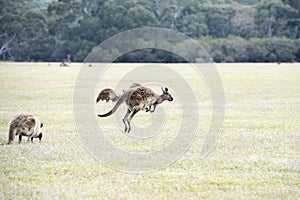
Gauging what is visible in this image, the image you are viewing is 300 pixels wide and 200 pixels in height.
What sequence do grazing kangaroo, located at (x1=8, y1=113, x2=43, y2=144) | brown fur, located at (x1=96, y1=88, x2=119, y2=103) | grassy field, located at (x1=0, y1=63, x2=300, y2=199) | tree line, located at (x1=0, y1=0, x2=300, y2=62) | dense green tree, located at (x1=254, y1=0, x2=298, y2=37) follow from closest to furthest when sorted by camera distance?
grassy field, located at (x1=0, y1=63, x2=300, y2=199) → grazing kangaroo, located at (x1=8, y1=113, x2=43, y2=144) → brown fur, located at (x1=96, y1=88, x2=119, y2=103) → tree line, located at (x1=0, y1=0, x2=300, y2=62) → dense green tree, located at (x1=254, y1=0, x2=298, y2=37)

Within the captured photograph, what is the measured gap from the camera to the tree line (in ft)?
240

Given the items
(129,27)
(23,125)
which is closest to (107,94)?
(23,125)

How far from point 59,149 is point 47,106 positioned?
8555mm

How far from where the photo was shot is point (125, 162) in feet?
30.7

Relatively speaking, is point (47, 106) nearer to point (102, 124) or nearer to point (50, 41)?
point (102, 124)

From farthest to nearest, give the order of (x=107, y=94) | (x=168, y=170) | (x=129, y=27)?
(x=129, y=27) → (x=107, y=94) → (x=168, y=170)

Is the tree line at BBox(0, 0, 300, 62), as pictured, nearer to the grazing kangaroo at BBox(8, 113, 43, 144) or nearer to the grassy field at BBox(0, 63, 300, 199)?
the grassy field at BBox(0, 63, 300, 199)

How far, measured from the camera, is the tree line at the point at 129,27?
7300 centimetres

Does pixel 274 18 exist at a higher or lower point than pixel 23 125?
higher

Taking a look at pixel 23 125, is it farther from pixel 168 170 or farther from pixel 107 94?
pixel 107 94

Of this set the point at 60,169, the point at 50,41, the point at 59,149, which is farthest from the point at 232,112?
the point at 50,41

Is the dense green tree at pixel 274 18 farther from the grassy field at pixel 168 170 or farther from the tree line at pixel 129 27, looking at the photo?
the grassy field at pixel 168 170

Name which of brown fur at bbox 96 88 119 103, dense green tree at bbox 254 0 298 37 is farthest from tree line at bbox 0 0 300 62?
brown fur at bbox 96 88 119 103

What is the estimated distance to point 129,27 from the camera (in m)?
72.9
